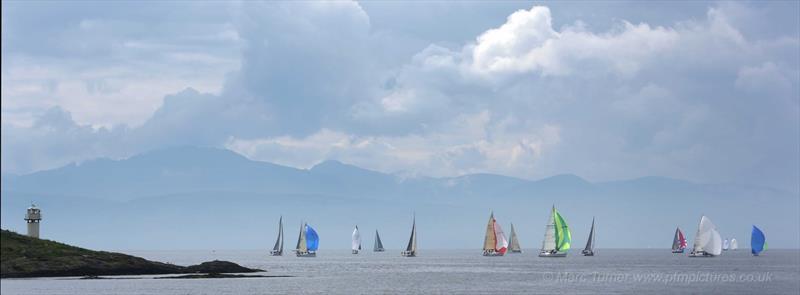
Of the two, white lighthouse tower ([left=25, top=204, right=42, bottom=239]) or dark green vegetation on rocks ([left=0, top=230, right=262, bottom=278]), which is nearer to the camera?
dark green vegetation on rocks ([left=0, top=230, right=262, bottom=278])

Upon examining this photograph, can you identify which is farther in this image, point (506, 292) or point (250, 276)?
point (250, 276)

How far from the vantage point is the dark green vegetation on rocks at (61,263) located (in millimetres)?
141625

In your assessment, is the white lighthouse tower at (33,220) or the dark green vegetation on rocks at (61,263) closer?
the dark green vegetation on rocks at (61,263)

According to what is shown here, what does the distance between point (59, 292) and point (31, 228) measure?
2144 inches

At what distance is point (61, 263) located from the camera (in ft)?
481

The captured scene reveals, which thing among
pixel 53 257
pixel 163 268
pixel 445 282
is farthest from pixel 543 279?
pixel 53 257

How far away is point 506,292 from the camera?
130500mm

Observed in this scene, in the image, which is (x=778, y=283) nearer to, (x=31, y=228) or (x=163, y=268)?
(x=163, y=268)

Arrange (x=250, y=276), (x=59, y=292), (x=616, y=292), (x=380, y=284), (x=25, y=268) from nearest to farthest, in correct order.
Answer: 1. (x=59, y=292)
2. (x=616, y=292)
3. (x=25, y=268)
4. (x=380, y=284)
5. (x=250, y=276)

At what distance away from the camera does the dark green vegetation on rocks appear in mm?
141625

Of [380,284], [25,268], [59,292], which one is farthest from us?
[380,284]

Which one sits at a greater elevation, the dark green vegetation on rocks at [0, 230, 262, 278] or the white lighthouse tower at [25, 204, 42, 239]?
the white lighthouse tower at [25, 204, 42, 239]

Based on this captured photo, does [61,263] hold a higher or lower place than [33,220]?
lower

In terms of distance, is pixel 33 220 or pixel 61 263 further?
pixel 33 220
